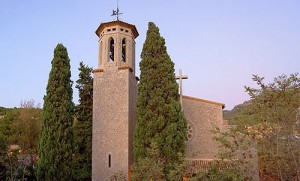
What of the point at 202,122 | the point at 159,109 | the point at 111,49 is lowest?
the point at 202,122

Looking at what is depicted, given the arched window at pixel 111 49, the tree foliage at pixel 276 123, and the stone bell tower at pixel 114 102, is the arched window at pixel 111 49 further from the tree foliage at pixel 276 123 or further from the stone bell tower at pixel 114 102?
the tree foliage at pixel 276 123

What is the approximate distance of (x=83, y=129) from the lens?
67.6ft

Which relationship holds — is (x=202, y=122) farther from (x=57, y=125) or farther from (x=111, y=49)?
(x=57, y=125)

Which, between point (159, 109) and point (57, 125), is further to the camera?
point (57, 125)

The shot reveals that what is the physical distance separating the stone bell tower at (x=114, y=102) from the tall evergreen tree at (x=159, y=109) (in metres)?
0.97

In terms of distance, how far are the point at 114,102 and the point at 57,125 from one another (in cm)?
338

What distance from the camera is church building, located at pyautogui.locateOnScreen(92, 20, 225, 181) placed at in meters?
16.5

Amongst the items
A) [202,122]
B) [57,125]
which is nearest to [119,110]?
[57,125]

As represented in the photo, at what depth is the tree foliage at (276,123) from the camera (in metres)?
7.94

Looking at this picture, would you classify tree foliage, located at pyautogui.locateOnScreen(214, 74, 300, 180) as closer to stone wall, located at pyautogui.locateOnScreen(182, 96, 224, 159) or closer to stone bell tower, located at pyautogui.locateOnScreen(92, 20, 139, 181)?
stone bell tower, located at pyautogui.locateOnScreen(92, 20, 139, 181)

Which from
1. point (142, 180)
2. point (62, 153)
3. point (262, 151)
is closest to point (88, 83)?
point (62, 153)

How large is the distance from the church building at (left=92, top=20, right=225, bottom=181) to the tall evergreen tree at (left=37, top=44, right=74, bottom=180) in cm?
167

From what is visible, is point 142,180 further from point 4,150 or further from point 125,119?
point 4,150

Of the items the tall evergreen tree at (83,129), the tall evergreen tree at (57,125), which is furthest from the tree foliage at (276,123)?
the tall evergreen tree at (83,129)
